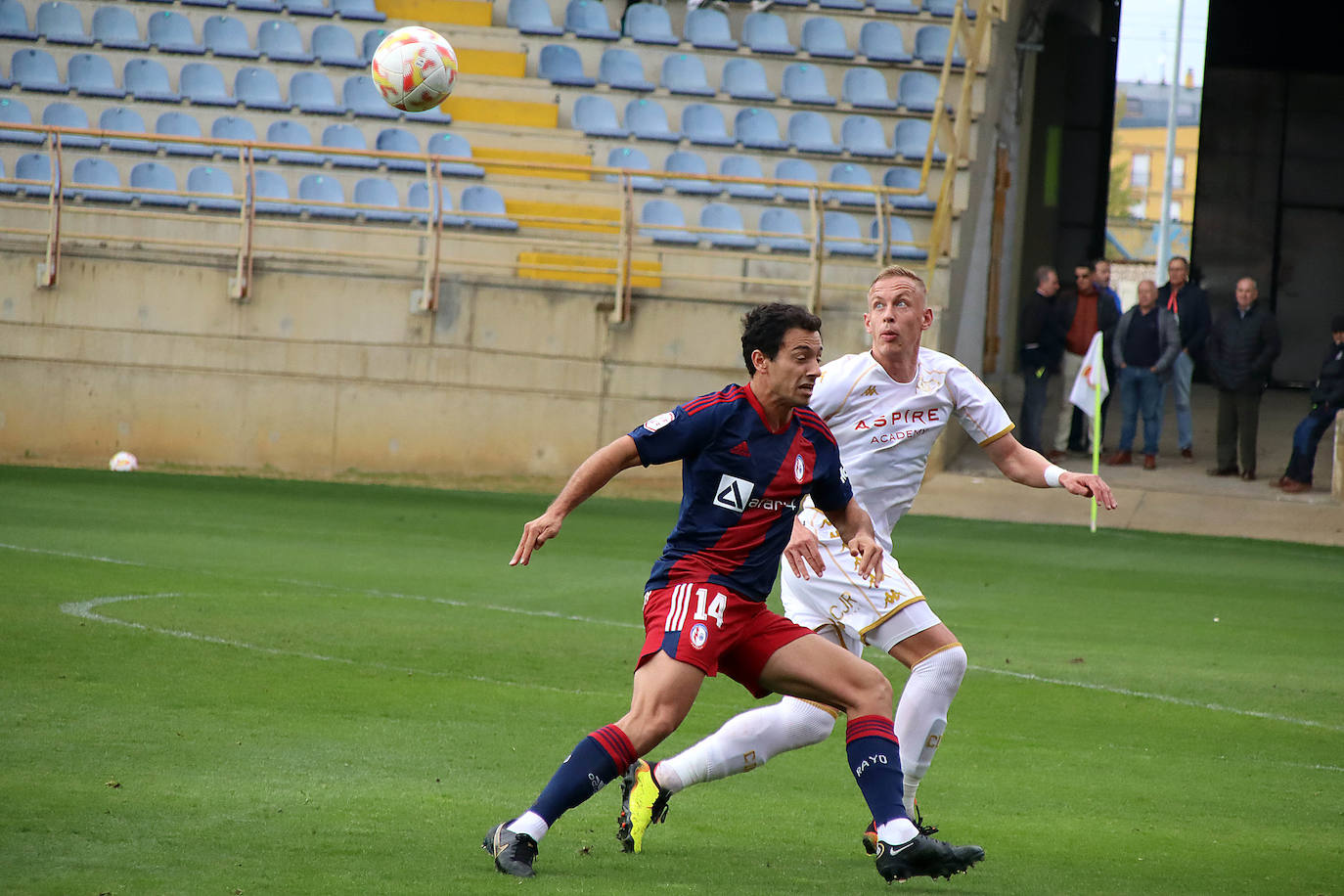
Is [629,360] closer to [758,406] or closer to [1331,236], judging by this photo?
[758,406]

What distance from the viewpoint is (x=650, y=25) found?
2314 cm

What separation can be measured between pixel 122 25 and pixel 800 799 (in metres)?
20.0

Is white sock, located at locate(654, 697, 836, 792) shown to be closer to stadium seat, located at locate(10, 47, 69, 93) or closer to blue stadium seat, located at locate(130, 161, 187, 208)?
blue stadium seat, located at locate(130, 161, 187, 208)

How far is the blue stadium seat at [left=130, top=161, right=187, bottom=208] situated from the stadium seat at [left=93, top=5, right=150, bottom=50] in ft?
8.32

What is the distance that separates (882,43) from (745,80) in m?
2.11

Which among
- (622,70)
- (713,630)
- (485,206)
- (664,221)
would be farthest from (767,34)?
(713,630)

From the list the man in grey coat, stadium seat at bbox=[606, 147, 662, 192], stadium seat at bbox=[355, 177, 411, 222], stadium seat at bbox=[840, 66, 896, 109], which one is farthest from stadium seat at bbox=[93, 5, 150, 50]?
the man in grey coat

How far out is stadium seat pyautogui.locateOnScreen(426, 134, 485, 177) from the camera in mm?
21203

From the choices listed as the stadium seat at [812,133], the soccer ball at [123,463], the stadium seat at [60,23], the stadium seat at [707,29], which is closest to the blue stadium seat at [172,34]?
the stadium seat at [60,23]

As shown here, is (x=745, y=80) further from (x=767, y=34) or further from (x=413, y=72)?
(x=413, y=72)

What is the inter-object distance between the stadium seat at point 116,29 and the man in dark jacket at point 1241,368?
15.5 metres

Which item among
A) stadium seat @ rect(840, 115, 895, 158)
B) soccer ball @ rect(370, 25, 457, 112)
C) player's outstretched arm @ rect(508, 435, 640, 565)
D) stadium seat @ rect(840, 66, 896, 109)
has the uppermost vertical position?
stadium seat @ rect(840, 66, 896, 109)

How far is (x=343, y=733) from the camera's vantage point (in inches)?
268

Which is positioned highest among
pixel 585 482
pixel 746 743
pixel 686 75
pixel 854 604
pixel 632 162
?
pixel 686 75
